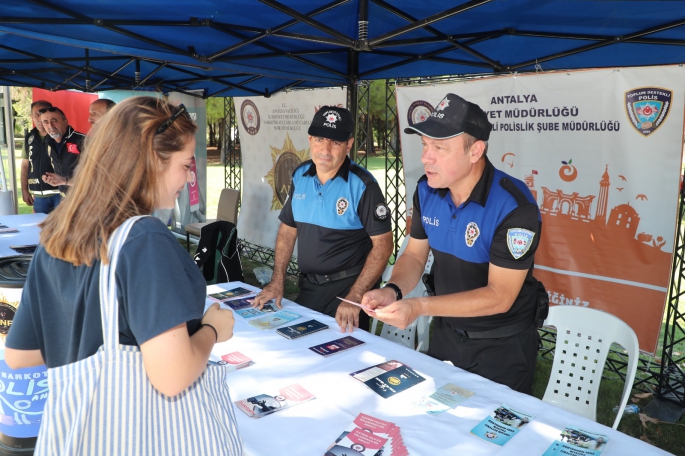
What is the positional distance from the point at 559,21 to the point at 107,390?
114 inches

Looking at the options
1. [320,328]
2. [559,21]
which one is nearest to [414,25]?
[559,21]

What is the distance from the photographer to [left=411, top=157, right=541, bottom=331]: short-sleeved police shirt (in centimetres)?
178

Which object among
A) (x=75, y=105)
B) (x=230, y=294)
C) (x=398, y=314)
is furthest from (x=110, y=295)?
(x=75, y=105)

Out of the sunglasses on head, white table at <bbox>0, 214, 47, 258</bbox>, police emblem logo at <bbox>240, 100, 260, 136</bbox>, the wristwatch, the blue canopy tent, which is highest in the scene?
the blue canopy tent

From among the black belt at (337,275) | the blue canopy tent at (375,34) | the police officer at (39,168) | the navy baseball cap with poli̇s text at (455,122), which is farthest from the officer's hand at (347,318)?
the police officer at (39,168)

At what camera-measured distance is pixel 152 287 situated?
87cm

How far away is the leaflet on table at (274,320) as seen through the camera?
216cm

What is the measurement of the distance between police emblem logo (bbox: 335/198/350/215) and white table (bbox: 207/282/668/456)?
0.89 meters

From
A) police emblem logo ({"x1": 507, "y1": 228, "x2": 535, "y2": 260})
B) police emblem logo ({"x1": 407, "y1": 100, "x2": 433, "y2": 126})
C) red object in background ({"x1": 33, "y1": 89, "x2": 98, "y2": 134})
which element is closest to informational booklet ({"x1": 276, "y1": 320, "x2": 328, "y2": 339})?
police emblem logo ({"x1": 507, "y1": 228, "x2": 535, "y2": 260})

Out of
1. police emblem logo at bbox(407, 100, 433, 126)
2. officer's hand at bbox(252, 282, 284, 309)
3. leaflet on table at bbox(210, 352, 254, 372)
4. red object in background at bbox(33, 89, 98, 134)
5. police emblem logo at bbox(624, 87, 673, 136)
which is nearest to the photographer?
leaflet on table at bbox(210, 352, 254, 372)

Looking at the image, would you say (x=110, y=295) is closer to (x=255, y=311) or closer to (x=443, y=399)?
(x=443, y=399)

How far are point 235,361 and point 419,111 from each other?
10.2 feet

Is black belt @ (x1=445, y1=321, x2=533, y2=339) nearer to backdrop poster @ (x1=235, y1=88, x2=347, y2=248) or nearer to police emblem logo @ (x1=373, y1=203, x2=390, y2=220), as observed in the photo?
police emblem logo @ (x1=373, y1=203, x2=390, y2=220)

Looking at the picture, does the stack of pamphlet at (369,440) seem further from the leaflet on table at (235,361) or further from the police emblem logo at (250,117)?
the police emblem logo at (250,117)
